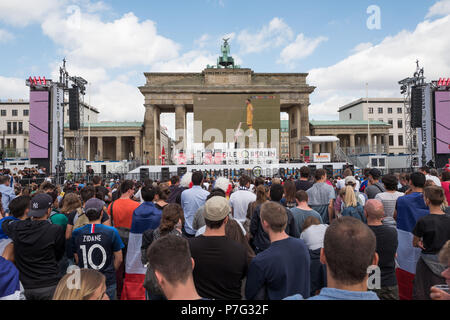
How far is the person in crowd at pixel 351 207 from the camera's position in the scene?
203 inches

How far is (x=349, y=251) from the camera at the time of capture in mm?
1895

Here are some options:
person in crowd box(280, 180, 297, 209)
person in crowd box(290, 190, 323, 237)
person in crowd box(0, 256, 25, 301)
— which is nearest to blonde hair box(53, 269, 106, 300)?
person in crowd box(0, 256, 25, 301)

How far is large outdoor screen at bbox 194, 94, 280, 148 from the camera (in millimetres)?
47531

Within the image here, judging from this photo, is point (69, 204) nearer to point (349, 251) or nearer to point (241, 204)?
point (241, 204)

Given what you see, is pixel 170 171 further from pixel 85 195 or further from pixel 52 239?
pixel 52 239

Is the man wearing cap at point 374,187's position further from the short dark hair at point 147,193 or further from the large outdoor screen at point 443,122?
the large outdoor screen at point 443,122

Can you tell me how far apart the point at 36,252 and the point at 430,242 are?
4.89 meters

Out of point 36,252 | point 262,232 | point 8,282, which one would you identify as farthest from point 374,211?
point 36,252

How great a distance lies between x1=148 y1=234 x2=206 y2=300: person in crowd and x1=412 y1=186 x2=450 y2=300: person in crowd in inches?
111

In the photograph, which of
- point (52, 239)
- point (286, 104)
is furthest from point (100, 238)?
point (286, 104)

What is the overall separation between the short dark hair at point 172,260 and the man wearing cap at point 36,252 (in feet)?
7.73

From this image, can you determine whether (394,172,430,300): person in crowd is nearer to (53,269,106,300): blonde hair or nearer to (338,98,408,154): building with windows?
(53,269,106,300): blonde hair
